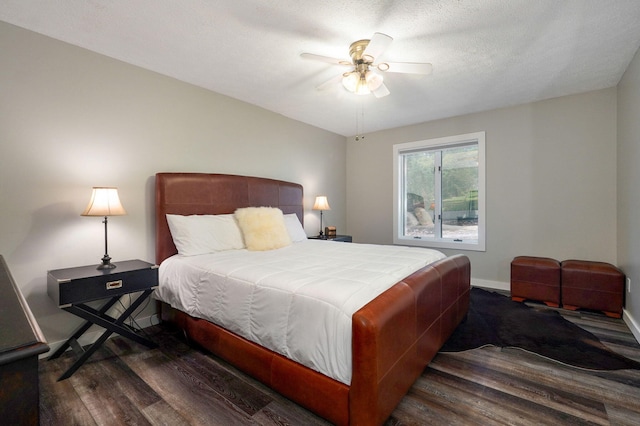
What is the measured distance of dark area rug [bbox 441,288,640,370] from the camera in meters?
2.17

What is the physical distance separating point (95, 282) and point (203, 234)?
938 millimetres

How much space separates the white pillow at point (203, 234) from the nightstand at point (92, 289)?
392mm

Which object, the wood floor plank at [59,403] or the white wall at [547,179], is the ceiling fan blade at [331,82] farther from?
the wood floor plank at [59,403]

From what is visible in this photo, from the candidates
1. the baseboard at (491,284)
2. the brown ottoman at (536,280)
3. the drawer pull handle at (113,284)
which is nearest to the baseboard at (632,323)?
the brown ottoman at (536,280)

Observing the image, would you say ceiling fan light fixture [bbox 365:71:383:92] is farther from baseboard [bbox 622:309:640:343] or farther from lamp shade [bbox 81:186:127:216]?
baseboard [bbox 622:309:640:343]

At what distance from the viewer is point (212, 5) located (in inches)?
77.2

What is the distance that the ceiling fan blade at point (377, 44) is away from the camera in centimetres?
195

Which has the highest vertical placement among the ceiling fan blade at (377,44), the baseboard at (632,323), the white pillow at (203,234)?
the ceiling fan blade at (377,44)

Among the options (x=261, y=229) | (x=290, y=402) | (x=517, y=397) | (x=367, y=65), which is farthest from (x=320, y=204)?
(x=517, y=397)

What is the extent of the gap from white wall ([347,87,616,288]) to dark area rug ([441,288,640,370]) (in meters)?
0.94

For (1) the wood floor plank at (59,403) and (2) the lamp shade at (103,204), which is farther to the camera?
(2) the lamp shade at (103,204)

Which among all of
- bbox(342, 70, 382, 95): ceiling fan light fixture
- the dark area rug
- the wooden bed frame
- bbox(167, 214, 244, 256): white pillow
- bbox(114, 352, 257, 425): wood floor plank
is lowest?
bbox(114, 352, 257, 425): wood floor plank

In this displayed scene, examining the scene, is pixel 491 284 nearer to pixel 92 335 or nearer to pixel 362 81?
pixel 362 81

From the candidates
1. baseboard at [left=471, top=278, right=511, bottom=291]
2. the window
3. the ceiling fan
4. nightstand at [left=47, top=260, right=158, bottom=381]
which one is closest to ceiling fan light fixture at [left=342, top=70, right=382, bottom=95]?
the ceiling fan
